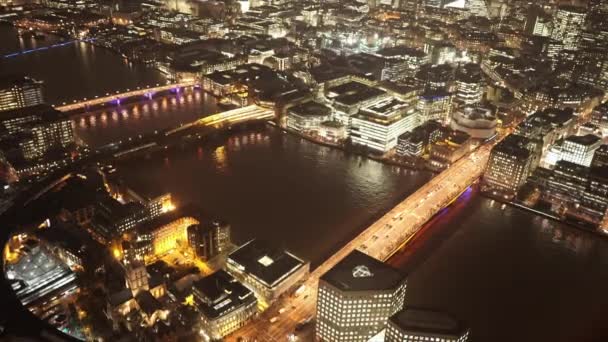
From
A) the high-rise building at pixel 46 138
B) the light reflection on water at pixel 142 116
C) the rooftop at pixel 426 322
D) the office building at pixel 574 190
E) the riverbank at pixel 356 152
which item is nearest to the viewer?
the rooftop at pixel 426 322

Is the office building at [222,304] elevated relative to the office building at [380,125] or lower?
lower

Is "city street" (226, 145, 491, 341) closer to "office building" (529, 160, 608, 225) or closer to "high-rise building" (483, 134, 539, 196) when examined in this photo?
"high-rise building" (483, 134, 539, 196)

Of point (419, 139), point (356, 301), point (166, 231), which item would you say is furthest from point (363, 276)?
point (419, 139)

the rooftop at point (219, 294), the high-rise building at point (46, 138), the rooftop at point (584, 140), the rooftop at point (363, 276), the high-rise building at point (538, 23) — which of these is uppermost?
the high-rise building at point (538, 23)

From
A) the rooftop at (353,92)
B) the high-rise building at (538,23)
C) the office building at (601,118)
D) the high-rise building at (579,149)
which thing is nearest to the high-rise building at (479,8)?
the high-rise building at (538,23)

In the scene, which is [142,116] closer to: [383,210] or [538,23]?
[383,210]

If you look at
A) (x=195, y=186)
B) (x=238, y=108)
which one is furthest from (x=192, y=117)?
(x=195, y=186)

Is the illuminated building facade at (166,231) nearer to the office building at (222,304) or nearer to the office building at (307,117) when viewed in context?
the office building at (222,304)
